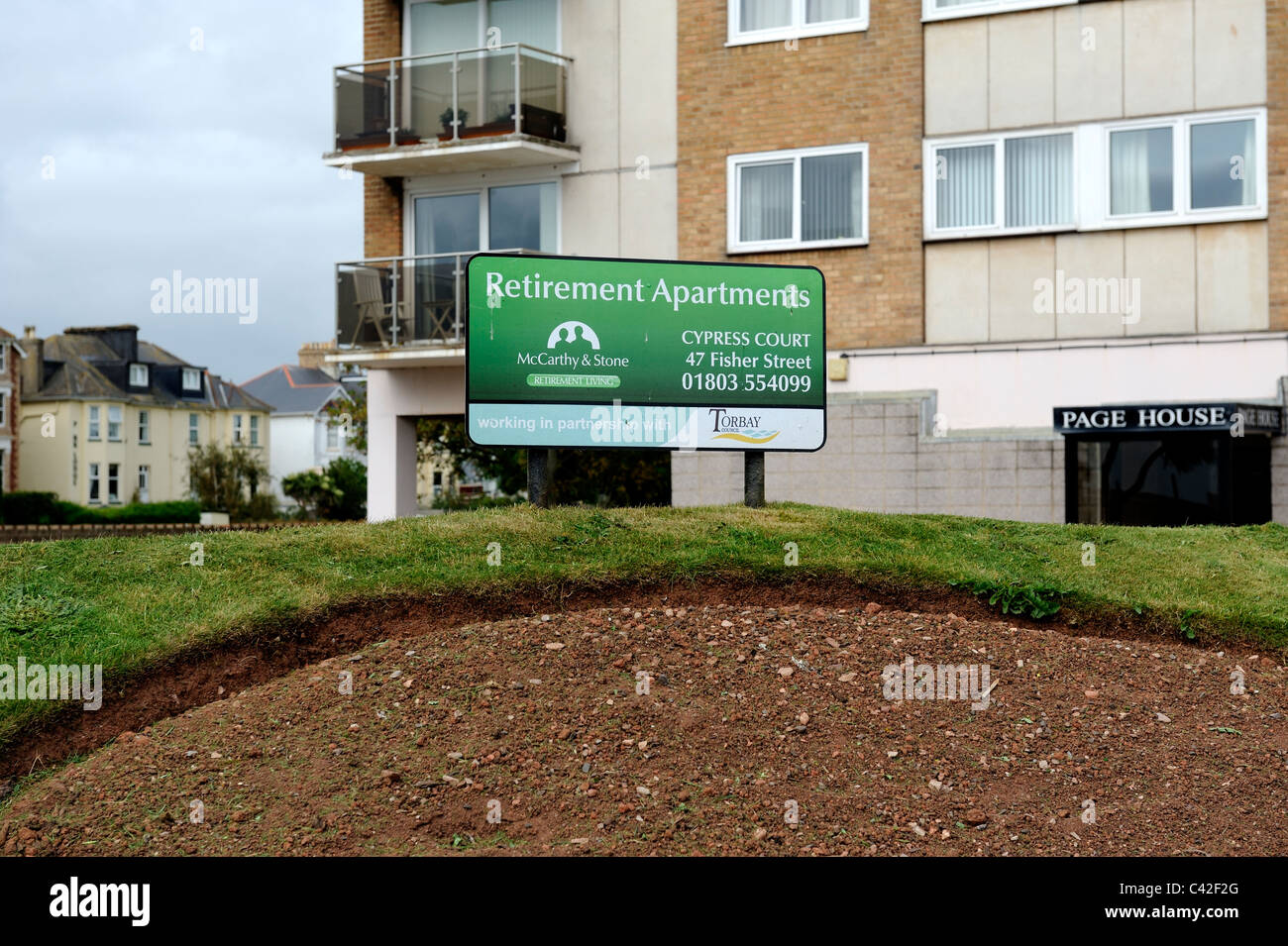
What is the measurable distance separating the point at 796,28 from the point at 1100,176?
4798 mm

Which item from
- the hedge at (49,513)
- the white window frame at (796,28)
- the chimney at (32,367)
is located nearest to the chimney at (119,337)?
the chimney at (32,367)

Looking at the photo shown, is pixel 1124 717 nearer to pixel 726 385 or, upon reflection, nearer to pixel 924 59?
pixel 726 385

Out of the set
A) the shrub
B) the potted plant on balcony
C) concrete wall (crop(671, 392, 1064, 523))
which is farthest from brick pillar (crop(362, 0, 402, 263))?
the shrub

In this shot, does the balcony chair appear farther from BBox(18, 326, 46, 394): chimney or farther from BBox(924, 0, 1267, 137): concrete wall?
BBox(18, 326, 46, 394): chimney

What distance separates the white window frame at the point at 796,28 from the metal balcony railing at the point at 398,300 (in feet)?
15.0

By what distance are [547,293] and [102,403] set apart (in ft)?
226

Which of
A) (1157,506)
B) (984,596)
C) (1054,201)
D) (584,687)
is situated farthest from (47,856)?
(1054,201)

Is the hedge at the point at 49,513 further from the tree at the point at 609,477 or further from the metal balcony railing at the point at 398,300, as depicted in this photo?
the metal balcony railing at the point at 398,300

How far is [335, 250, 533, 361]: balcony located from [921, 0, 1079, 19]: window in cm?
693

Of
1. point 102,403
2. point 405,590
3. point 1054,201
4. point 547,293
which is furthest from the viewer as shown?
point 102,403

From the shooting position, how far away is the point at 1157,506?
54.3 ft

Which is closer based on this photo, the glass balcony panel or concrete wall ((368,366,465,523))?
the glass balcony panel

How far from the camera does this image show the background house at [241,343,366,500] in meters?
90.5
